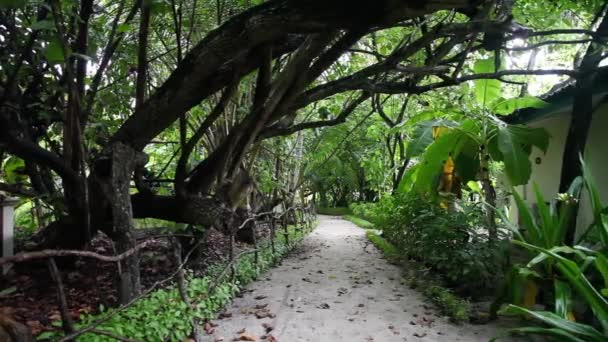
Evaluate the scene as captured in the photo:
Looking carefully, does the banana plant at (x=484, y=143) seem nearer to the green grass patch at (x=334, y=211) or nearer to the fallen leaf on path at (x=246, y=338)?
the fallen leaf on path at (x=246, y=338)

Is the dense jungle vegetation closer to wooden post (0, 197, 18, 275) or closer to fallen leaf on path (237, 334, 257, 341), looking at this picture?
wooden post (0, 197, 18, 275)

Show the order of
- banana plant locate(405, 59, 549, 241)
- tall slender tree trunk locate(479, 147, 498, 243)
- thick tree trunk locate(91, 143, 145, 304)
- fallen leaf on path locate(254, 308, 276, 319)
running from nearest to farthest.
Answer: thick tree trunk locate(91, 143, 145, 304), fallen leaf on path locate(254, 308, 276, 319), banana plant locate(405, 59, 549, 241), tall slender tree trunk locate(479, 147, 498, 243)

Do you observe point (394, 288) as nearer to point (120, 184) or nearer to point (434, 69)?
point (434, 69)

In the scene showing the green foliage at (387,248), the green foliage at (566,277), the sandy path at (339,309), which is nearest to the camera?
the green foliage at (566,277)

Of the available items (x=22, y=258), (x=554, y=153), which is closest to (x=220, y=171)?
(x=22, y=258)

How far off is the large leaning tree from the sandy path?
3.76 feet

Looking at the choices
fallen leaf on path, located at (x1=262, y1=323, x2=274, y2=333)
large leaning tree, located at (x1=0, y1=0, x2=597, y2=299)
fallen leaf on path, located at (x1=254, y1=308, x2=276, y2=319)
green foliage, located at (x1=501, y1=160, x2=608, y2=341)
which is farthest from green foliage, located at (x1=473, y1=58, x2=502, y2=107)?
fallen leaf on path, located at (x1=262, y1=323, x2=274, y2=333)

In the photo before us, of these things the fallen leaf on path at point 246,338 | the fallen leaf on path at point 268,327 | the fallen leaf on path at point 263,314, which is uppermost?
the fallen leaf on path at point 246,338

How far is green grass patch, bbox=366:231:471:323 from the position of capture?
15.2ft

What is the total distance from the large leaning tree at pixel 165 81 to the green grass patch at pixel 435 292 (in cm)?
244

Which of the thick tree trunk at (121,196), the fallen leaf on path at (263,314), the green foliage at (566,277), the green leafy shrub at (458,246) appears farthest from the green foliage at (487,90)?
the thick tree trunk at (121,196)

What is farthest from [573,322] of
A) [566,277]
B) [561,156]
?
[561,156]

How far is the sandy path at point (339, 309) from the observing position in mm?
4195

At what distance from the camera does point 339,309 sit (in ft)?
16.6
